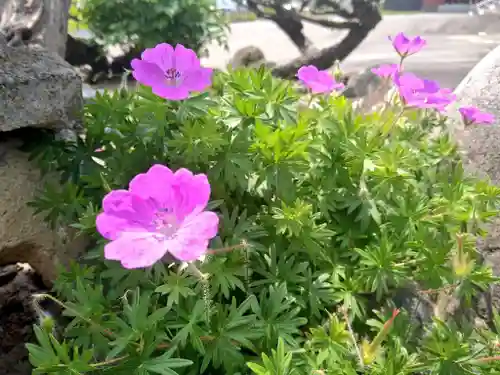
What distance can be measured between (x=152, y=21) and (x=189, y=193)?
493cm

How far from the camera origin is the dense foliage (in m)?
0.90

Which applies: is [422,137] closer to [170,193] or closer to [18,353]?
[170,193]

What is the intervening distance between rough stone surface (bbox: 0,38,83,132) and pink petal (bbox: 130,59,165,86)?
270 millimetres

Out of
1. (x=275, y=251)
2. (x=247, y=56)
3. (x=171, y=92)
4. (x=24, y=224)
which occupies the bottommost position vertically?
(x=247, y=56)

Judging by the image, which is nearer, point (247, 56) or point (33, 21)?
point (33, 21)

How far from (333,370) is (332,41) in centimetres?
579

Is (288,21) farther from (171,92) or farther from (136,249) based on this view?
(136,249)

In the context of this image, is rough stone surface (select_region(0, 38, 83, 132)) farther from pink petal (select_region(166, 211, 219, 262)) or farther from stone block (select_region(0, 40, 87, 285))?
pink petal (select_region(166, 211, 219, 262))

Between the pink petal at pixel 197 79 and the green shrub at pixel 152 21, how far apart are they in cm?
450

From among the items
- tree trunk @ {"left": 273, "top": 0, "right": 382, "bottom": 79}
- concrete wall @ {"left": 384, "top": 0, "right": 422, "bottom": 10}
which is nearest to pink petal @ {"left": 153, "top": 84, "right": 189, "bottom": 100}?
tree trunk @ {"left": 273, "top": 0, "right": 382, "bottom": 79}

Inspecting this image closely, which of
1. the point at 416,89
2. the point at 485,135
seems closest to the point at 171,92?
the point at 416,89

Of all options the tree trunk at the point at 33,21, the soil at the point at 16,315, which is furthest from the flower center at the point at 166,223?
the tree trunk at the point at 33,21

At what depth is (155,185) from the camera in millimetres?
770

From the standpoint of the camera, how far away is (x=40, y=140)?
4.05ft
